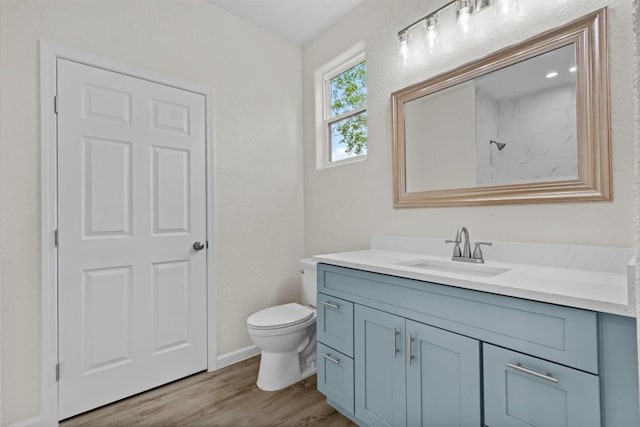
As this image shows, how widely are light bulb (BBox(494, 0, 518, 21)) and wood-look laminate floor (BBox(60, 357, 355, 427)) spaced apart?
2188mm

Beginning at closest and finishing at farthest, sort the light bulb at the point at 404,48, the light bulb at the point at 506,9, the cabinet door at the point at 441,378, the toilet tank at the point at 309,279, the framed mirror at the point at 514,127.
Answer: the cabinet door at the point at 441,378 → the framed mirror at the point at 514,127 → the light bulb at the point at 506,9 → the light bulb at the point at 404,48 → the toilet tank at the point at 309,279

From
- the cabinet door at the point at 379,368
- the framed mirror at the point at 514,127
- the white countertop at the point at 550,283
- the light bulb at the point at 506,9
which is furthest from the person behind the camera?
the light bulb at the point at 506,9

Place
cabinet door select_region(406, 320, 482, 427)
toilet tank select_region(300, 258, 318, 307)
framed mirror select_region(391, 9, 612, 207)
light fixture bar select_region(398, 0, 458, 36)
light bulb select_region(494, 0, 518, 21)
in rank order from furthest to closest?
toilet tank select_region(300, 258, 318, 307) → light fixture bar select_region(398, 0, 458, 36) → light bulb select_region(494, 0, 518, 21) → framed mirror select_region(391, 9, 612, 207) → cabinet door select_region(406, 320, 482, 427)

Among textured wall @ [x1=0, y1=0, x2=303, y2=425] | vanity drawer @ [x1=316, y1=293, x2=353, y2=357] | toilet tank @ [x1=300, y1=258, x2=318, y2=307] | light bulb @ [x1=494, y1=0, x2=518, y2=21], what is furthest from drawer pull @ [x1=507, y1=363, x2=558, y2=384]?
textured wall @ [x1=0, y1=0, x2=303, y2=425]

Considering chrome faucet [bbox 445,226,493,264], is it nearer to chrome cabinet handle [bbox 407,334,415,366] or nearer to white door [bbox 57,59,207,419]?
chrome cabinet handle [bbox 407,334,415,366]

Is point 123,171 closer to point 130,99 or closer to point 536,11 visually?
point 130,99

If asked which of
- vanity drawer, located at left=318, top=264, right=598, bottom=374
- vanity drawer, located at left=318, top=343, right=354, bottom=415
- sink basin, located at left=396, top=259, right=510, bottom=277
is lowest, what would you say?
vanity drawer, located at left=318, top=343, right=354, bottom=415

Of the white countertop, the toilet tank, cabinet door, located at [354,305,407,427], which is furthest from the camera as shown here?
the toilet tank

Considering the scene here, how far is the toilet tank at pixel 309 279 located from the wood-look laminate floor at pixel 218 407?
1.76 ft

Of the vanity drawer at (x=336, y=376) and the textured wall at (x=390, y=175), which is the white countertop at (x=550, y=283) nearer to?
the textured wall at (x=390, y=175)

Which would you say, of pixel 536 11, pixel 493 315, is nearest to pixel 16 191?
pixel 493 315

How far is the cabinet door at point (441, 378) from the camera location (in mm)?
1082

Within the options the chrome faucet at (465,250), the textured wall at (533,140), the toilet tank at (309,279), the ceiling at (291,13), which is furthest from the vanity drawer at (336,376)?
the ceiling at (291,13)

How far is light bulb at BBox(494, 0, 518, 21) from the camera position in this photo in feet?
4.74
